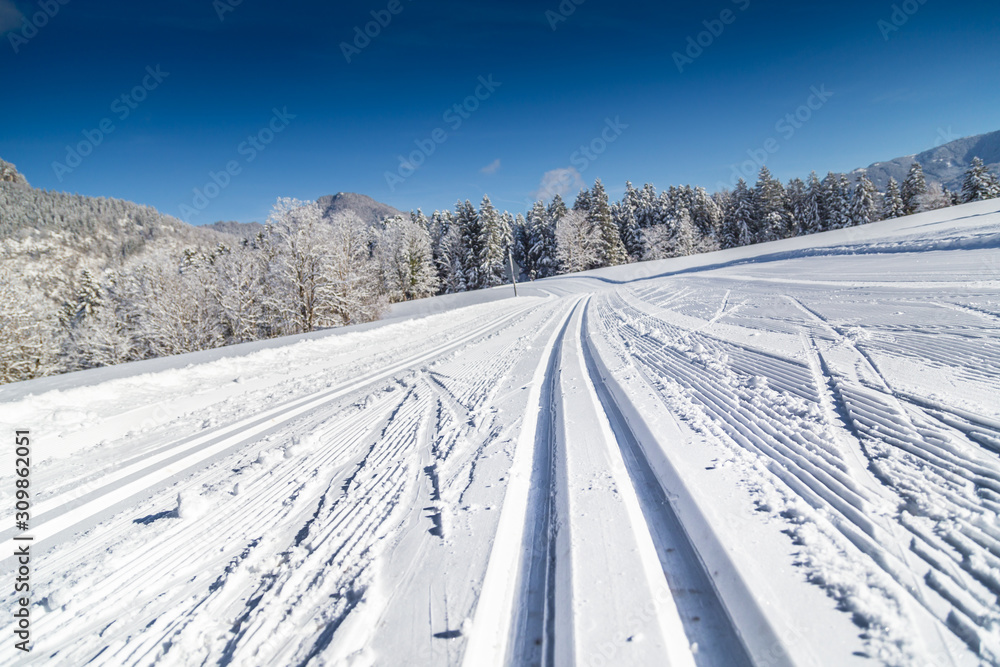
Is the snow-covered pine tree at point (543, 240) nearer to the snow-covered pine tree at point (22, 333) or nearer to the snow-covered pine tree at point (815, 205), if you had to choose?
the snow-covered pine tree at point (815, 205)

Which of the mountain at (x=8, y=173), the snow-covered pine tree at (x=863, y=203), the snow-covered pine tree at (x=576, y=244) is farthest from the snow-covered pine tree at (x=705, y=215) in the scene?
the mountain at (x=8, y=173)

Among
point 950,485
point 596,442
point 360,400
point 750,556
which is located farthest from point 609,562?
point 360,400

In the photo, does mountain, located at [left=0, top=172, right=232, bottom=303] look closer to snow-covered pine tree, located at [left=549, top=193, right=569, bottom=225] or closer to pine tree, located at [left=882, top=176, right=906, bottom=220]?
snow-covered pine tree, located at [left=549, top=193, right=569, bottom=225]

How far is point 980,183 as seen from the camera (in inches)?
1378

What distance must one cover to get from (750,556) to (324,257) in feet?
68.4

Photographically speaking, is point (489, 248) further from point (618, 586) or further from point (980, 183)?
point (980, 183)

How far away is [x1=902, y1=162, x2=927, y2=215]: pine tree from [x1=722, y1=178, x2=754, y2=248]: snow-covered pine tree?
14.4m

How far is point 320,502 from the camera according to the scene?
7.70ft

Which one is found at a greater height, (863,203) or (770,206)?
(770,206)

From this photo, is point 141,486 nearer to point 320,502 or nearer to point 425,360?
point 320,502

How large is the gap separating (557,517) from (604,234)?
165 ft

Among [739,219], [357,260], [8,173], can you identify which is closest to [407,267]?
[357,260]

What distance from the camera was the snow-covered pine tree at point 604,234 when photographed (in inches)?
1907

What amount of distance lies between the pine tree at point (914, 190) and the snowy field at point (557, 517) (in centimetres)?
5585
